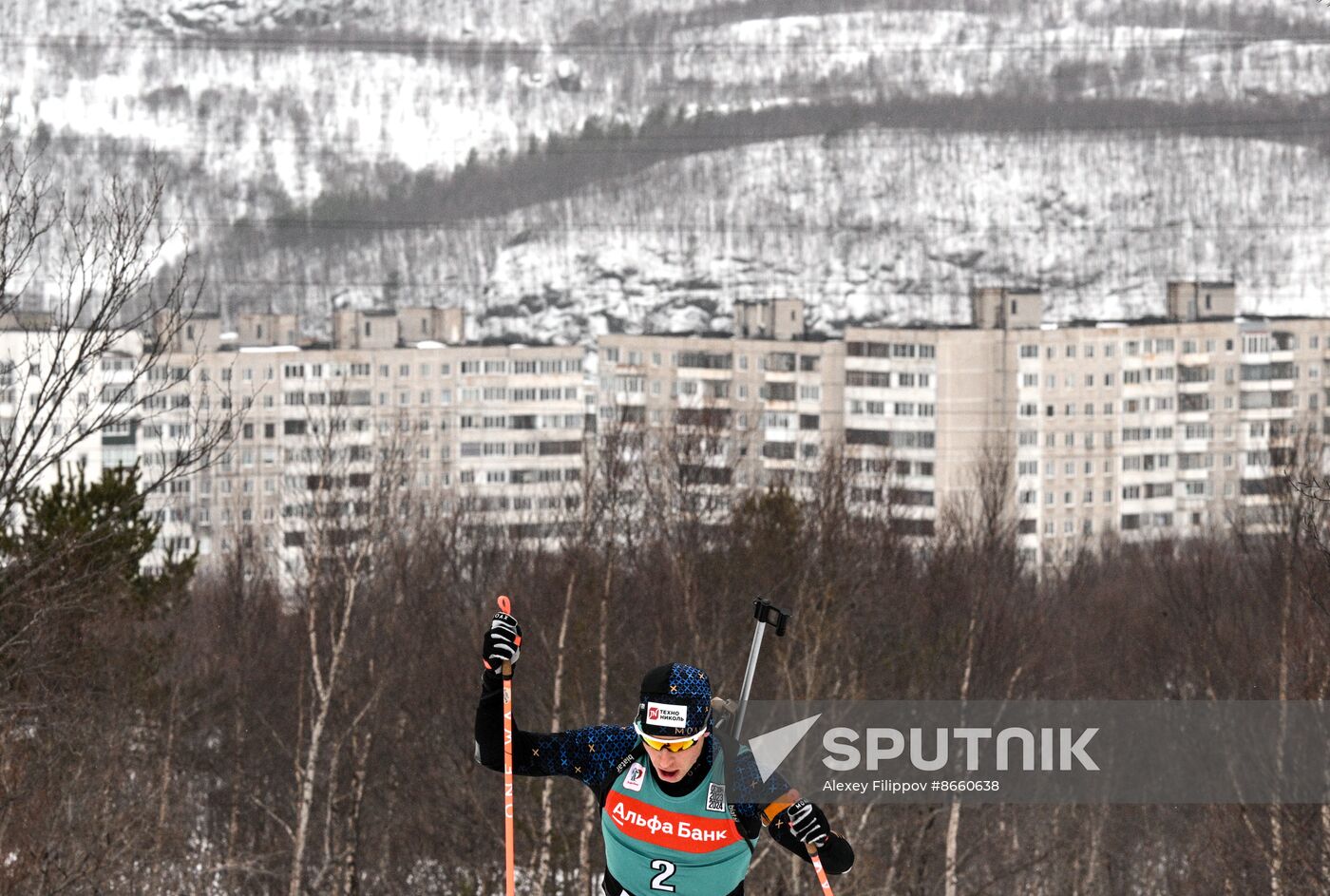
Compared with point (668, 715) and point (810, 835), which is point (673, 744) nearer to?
point (668, 715)

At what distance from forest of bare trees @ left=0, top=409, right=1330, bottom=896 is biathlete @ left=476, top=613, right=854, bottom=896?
10.6 meters

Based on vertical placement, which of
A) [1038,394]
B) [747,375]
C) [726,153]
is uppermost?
[726,153]

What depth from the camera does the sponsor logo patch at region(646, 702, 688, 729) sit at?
16.1 feet

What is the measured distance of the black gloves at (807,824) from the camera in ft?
16.2

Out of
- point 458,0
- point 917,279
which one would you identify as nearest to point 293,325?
point 917,279

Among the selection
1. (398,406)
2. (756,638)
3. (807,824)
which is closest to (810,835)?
(807,824)

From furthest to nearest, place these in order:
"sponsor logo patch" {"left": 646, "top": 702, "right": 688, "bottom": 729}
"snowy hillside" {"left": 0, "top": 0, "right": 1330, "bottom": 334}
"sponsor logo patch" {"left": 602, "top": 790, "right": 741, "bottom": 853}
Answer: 1. "snowy hillside" {"left": 0, "top": 0, "right": 1330, "bottom": 334}
2. "sponsor logo patch" {"left": 602, "top": 790, "right": 741, "bottom": 853}
3. "sponsor logo patch" {"left": 646, "top": 702, "right": 688, "bottom": 729}

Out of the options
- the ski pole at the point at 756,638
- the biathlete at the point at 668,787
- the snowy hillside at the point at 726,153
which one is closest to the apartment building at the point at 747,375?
the snowy hillside at the point at 726,153

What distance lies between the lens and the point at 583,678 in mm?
28969

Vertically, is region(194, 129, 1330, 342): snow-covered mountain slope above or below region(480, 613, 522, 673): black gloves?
above

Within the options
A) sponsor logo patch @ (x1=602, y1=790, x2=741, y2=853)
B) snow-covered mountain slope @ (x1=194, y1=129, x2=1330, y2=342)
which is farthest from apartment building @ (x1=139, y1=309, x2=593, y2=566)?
sponsor logo patch @ (x1=602, y1=790, x2=741, y2=853)

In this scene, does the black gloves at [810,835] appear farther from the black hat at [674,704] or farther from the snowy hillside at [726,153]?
the snowy hillside at [726,153]

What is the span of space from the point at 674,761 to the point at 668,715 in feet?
0.57

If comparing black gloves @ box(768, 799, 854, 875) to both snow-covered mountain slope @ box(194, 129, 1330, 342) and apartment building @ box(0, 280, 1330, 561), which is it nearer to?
apartment building @ box(0, 280, 1330, 561)
